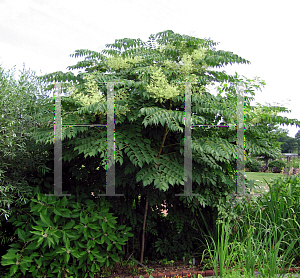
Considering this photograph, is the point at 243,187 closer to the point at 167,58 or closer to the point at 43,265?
the point at 167,58

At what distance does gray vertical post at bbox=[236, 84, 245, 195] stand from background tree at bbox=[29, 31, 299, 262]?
0.09m

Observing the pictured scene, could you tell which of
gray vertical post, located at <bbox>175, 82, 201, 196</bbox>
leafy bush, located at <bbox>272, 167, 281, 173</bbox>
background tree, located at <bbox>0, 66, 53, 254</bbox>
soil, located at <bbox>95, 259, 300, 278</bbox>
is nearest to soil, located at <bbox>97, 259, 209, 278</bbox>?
soil, located at <bbox>95, 259, 300, 278</bbox>

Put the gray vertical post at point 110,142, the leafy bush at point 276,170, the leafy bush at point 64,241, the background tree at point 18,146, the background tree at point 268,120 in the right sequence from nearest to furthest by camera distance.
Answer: the gray vertical post at point 110,142 → the leafy bush at point 64,241 → the background tree at point 18,146 → the background tree at point 268,120 → the leafy bush at point 276,170

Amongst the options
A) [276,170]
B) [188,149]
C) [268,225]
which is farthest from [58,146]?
[276,170]

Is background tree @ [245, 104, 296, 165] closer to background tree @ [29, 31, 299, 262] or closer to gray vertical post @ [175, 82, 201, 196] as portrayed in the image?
background tree @ [29, 31, 299, 262]

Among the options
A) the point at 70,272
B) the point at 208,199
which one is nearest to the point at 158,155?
the point at 208,199

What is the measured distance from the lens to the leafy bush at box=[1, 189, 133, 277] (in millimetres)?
3502

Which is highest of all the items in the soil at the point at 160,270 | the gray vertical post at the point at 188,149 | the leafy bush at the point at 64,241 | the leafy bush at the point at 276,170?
the gray vertical post at the point at 188,149

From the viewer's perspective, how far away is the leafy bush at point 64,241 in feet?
11.5

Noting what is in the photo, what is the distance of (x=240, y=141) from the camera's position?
4.02m

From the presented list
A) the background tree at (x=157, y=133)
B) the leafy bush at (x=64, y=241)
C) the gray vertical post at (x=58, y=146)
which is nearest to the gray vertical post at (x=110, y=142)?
the background tree at (x=157, y=133)

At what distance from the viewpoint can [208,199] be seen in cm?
403

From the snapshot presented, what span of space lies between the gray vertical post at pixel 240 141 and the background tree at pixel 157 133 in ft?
0.30

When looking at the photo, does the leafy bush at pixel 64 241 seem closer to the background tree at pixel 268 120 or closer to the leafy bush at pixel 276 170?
the background tree at pixel 268 120
